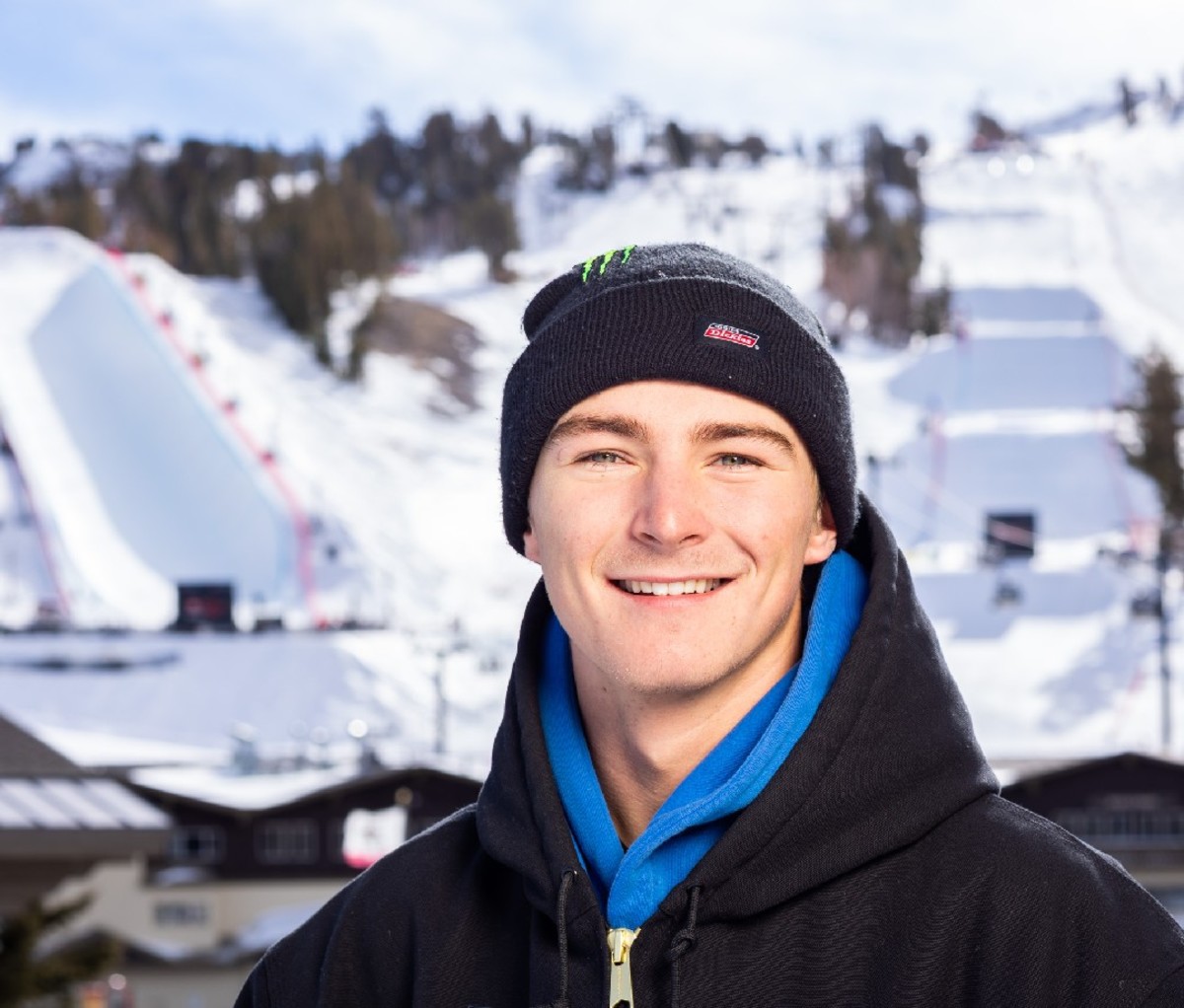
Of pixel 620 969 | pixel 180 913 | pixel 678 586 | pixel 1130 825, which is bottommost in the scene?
pixel 180 913

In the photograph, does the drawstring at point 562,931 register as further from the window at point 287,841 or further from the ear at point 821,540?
the window at point 287,841

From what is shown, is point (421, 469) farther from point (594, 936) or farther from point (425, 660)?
point (594, 936)

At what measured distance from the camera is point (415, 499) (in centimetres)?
4425

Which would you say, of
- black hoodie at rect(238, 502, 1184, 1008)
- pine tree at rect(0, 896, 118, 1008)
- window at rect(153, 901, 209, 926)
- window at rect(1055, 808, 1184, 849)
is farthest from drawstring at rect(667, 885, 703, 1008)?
window at rect(1055, 808, 1184, 849)

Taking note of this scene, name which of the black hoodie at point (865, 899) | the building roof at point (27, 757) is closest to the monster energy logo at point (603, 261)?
the black hoodie at point (865, 899)

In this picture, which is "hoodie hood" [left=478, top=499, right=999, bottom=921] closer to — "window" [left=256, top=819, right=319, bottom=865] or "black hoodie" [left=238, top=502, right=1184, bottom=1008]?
"black hoodie" [left=238, top=502, right=1184, bottom=1008]

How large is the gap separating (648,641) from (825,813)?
0.87ft

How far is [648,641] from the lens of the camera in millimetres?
2018

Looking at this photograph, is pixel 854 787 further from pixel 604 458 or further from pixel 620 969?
pixel 604 458

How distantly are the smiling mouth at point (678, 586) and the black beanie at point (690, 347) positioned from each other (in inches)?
7.3

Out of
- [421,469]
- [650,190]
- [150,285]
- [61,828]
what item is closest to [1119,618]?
[421,469]

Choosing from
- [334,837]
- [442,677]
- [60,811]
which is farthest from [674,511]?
[442,677]

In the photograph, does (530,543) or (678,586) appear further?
(530,543)

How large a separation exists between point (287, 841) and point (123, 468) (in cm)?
2526
